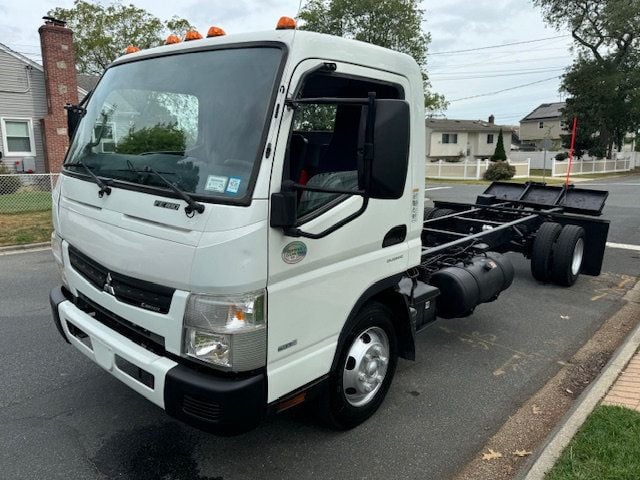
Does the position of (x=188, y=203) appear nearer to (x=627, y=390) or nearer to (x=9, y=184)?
(x=627, y=390)

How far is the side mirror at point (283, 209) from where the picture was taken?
7.35 feet

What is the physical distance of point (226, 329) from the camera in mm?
2248

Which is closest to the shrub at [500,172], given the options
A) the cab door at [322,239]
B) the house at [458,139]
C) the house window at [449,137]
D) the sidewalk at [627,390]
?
the house at [458,139]

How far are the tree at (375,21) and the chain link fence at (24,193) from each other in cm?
2151

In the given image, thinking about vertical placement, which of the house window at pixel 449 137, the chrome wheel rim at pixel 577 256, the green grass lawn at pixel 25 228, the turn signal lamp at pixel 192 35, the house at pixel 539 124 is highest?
the house at pixel 539 124

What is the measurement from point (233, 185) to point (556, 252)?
216 inches

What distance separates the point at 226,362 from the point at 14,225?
988cm

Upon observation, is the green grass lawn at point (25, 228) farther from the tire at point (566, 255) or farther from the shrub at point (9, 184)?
the tire at point (566, 255)

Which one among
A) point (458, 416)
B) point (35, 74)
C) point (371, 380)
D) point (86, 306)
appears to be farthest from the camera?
point (35, 74)

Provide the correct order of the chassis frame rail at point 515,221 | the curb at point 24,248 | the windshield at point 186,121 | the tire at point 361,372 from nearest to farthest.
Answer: the windshield at point 186,121 → the tire at point 361,372 → the chassis frame rail at point 515,221 → the curb at point 24,248

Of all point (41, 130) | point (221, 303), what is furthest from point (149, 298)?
point (41, 130)

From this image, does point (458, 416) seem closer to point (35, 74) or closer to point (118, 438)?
point (118, 438)

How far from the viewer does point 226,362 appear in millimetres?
2291

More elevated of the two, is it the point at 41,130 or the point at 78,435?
the point at 41,130
